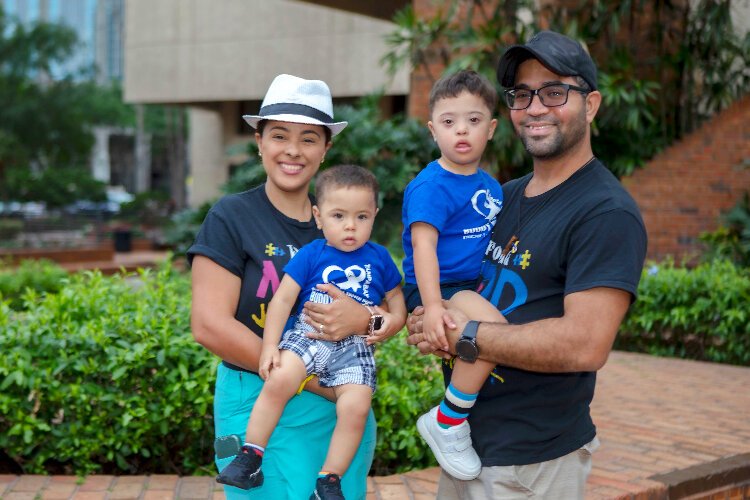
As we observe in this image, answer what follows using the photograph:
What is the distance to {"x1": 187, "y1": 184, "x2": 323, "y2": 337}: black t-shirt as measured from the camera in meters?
2.91

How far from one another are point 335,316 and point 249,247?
1.15 feet

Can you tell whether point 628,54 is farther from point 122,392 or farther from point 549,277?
point 549,277

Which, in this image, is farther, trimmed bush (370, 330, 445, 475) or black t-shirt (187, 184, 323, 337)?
trimmed bush (370, 330, 445, 475)

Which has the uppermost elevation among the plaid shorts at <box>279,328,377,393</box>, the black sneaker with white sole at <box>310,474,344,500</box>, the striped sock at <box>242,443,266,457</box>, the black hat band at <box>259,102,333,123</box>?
the black hat band at <box>259,102,333,123</box>

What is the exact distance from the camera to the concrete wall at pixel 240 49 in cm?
2934

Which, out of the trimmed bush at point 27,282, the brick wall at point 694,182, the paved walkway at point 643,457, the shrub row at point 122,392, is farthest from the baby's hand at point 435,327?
the brick wall at point 694,182

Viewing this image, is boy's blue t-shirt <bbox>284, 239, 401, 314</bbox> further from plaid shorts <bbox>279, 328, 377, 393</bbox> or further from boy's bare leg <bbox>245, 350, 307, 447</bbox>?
boy's bare leg <bbox>245, 350, 307, 447</bbox>

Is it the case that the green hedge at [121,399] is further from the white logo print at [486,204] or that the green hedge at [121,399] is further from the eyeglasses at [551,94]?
the eyeglasses at [551,94]

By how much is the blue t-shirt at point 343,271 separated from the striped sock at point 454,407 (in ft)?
1.35

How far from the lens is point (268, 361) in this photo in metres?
2.83

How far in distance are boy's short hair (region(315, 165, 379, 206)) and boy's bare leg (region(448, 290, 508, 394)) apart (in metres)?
0.49

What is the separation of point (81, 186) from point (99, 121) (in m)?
3.23

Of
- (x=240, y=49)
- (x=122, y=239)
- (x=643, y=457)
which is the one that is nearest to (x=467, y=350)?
(x=643, y=457)

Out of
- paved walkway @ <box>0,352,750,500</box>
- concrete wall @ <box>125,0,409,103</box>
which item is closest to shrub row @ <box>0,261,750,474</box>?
paved walkway @ <box>0,352,750,500</box>
